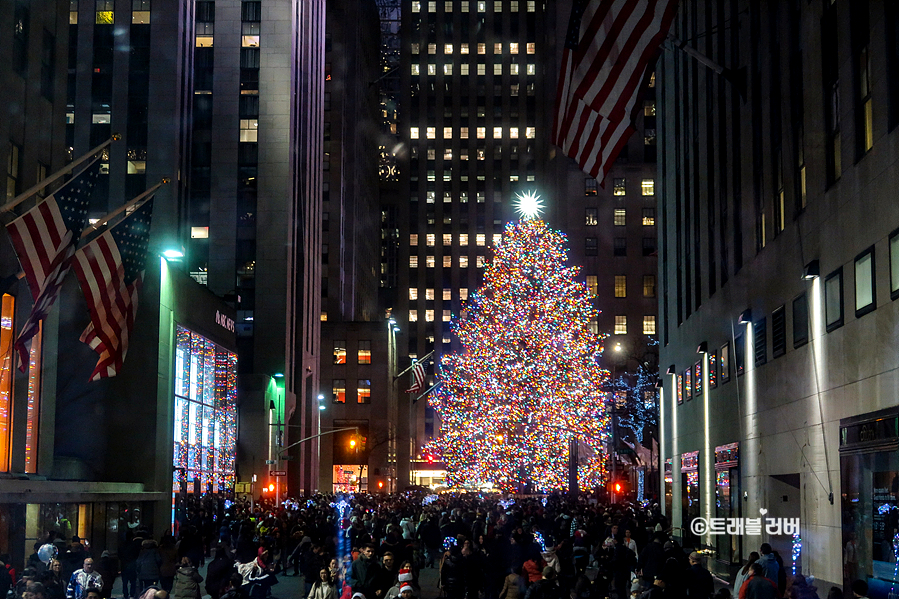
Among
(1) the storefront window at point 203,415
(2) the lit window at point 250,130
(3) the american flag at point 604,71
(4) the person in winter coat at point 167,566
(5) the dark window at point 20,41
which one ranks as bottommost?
(4) the person in winter coat at point 167,566

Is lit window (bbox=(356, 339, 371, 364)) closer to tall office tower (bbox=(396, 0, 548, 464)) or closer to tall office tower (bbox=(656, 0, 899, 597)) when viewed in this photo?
tall office tower (bbox=(396, 0, 548, 464))

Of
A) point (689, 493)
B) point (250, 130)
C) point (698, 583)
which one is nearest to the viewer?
point (698, 583)

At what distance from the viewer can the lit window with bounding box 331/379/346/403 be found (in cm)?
11106

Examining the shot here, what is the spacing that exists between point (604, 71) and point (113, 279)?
14.2m

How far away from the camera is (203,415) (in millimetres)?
53219

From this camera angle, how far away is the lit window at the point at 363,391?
110750 millimetres

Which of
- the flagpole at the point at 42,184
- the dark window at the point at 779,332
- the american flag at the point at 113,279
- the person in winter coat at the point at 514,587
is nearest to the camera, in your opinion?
the person in winter coat at the point at 514,587

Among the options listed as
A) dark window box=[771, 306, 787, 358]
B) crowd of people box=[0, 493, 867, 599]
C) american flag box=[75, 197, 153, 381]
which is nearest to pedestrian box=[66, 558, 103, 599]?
crowd of people box=[0, 493, 867, 599]

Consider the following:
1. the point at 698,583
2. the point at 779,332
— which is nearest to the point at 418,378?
the point at 779,332

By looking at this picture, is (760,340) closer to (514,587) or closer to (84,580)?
(514,587)

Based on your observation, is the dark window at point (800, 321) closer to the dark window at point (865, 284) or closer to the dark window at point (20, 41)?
the dark window at point (865, 284)

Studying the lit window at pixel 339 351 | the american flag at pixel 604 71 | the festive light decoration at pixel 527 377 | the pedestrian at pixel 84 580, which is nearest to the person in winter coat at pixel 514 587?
the pedestrian at pixel 84 580

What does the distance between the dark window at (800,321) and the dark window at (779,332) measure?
96cm

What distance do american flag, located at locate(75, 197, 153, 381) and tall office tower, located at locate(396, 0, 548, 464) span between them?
125 metres
